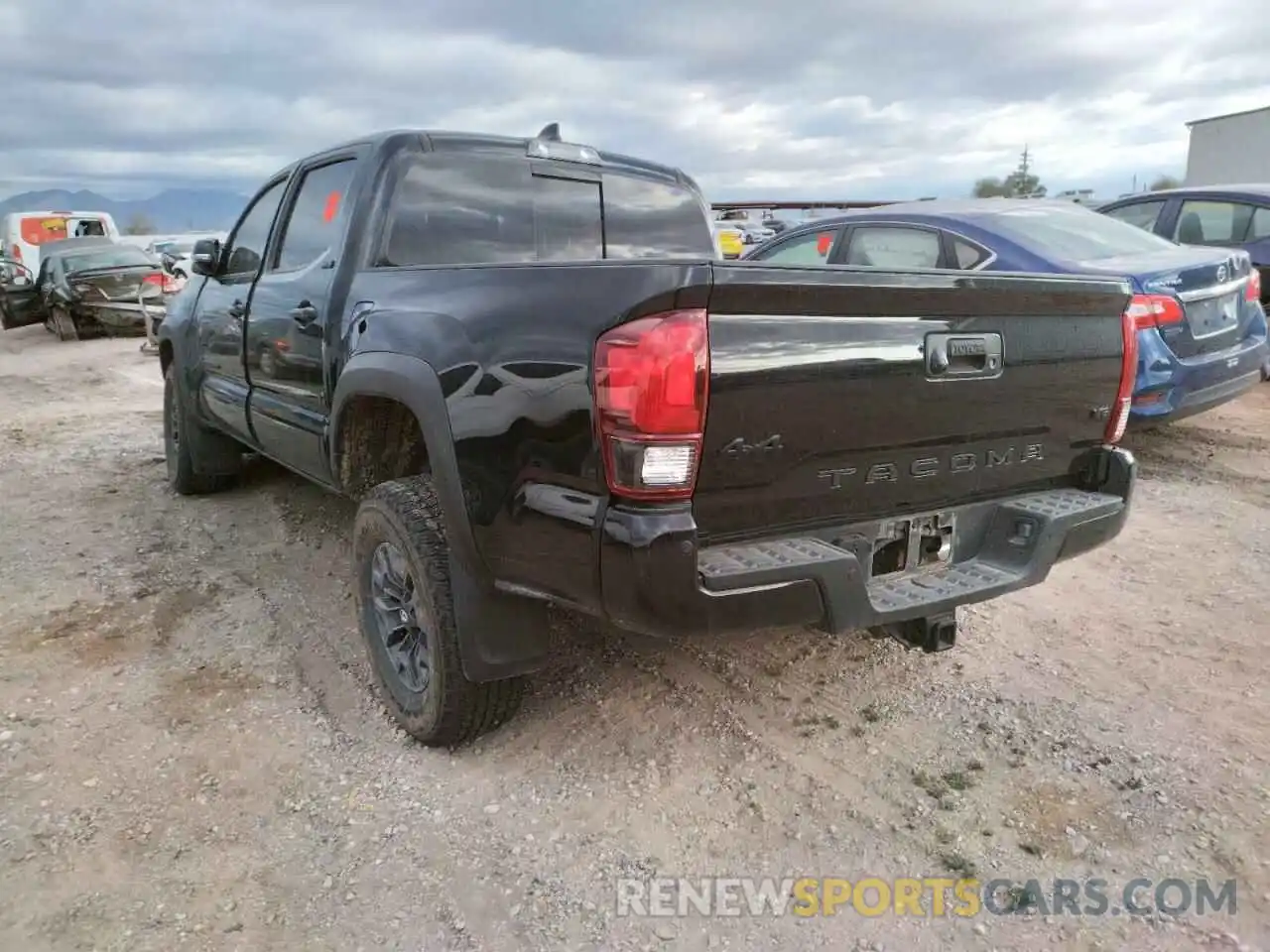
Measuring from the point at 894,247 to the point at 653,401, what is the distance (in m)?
4.57

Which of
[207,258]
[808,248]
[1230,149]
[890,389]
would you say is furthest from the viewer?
[1230,149]

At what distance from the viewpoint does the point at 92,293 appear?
48.6 feet

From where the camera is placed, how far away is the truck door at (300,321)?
3494 millimetres

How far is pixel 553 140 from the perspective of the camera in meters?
3.90

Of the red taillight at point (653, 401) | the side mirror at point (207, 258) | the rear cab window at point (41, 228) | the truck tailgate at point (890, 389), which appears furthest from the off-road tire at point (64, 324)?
the truck tailgate at point (890, 389)

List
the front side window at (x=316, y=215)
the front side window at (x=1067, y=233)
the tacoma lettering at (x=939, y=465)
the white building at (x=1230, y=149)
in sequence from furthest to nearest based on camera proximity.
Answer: the white building at (x=1230, y=149), the front side window at (x=1067, y=233), the front side window at (x=316, y=215), the tacoma lettering at (x=939, y=465)

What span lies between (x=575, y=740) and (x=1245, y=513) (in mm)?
3952

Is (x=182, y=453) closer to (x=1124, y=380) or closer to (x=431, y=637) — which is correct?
(x=431, y=637)

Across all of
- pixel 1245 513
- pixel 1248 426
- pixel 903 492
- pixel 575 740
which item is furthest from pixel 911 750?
pixel 1248 426

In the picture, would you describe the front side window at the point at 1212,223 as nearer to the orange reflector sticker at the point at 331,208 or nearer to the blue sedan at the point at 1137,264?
the blue sedan at the point at 1137,264

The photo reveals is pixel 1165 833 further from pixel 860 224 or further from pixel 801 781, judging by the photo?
pixel 860 224

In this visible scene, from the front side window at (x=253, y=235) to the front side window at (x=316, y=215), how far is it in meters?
0.24

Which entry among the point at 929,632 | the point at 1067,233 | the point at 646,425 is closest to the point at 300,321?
the point at 646,425

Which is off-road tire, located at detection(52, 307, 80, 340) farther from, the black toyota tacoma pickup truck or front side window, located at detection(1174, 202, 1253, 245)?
front side window, located at detection(1174, 202, 1253, 245)
